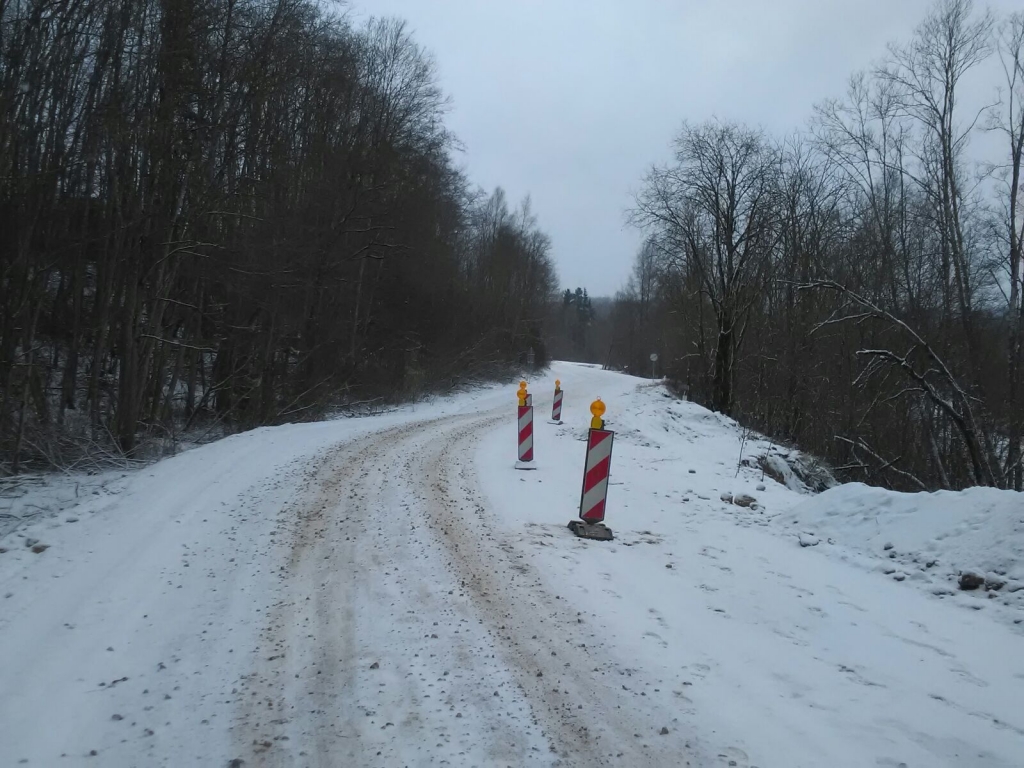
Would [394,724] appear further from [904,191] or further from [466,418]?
[904,191]

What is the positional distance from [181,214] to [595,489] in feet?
34.8

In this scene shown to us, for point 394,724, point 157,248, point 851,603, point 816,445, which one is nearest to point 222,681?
point 394,724

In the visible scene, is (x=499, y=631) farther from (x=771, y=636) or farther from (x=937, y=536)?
(x=937, y=536)

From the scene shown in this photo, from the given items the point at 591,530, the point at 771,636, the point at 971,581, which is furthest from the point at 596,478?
the point at 971,581

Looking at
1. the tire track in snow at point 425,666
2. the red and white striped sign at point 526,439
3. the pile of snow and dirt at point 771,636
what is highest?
the red and white striped sign at point 526,439

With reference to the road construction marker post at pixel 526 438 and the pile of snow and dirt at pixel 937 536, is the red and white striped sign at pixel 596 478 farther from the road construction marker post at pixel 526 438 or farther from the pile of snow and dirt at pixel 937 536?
the road construction marker post at pixel 526 438

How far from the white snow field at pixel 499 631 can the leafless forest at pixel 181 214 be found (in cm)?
555

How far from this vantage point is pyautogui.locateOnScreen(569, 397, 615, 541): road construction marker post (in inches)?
277

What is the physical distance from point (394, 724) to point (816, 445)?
19597 mm

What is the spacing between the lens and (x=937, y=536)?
6.17 meters

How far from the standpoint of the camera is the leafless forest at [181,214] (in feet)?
38.7

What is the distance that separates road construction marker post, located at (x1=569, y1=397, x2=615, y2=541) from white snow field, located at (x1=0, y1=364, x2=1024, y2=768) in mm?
257

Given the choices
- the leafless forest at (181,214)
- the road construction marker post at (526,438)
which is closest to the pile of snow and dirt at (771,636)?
the road construction marker post at (526,438)

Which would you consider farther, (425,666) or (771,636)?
(771,636)
